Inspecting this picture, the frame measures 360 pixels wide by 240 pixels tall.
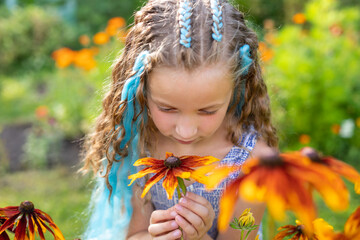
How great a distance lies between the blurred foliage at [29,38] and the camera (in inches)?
247

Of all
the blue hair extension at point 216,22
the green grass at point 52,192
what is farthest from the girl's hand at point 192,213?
the green grass at point 52,192

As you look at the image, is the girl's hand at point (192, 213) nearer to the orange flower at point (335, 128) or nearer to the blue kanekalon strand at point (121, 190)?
the blue kanekalon strand at point (121, 190)

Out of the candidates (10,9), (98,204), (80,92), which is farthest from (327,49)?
(10,9)

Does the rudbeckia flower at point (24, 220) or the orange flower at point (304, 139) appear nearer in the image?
the rudbeckia flower at point (24, 220)

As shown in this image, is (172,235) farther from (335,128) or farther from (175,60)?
(335,128)

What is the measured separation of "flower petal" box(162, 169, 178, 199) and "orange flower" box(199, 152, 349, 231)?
9.5 inches

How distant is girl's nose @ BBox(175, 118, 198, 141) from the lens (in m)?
1.15

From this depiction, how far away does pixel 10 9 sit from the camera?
291 inches

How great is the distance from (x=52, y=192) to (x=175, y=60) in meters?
2.42

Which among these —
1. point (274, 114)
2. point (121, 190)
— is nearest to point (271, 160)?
point (121, 190)

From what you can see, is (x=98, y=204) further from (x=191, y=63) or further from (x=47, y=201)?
(x=47, y=201)

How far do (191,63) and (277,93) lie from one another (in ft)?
7.97

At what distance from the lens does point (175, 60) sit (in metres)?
→ 1.19

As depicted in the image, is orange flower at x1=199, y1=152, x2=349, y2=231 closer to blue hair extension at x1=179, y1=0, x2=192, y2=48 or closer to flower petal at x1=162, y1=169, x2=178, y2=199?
flower petal at x1=162, y1=169, x2=178, y2=199
